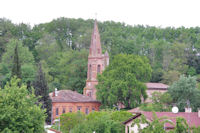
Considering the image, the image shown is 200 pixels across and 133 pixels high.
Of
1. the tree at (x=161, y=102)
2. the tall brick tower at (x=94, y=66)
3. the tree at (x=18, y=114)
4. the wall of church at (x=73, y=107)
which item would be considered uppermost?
the tall brick tower at (x=94, y=66)

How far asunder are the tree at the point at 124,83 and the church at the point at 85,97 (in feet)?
23.4

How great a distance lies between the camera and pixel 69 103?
3009 inches

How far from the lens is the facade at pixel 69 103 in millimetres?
75188

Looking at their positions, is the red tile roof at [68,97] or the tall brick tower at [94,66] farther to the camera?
the tall brick tower at [94,66]

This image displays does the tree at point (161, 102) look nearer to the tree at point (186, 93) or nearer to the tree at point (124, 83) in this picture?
the tree at point (186, 93)

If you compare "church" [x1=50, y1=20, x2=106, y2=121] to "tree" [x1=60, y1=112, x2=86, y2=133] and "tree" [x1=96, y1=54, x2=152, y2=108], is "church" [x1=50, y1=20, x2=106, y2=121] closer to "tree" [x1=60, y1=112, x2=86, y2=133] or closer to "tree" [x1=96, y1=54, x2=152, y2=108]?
"tree" [x1=96, y1=54, x2=152, y2=108]

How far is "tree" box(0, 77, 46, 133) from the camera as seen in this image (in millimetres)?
25734

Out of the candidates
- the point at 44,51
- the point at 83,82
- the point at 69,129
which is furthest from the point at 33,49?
the point at 69,129

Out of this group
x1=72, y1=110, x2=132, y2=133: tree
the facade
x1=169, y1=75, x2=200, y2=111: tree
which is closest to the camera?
x1=72, y1=110, x2=132, y2=133: tree

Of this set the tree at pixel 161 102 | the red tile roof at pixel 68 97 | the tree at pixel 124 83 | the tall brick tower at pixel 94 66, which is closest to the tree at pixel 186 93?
the tree at pixel 161 102

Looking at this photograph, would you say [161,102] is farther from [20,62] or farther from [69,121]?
[20,62]

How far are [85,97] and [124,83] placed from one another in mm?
12175

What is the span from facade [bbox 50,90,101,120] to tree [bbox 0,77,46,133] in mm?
47553

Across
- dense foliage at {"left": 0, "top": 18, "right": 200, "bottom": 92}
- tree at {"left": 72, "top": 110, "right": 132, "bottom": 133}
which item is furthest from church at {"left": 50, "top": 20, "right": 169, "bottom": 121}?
tree at {"left": 72, "top": 110, "right": 132, "bottom": 133}
